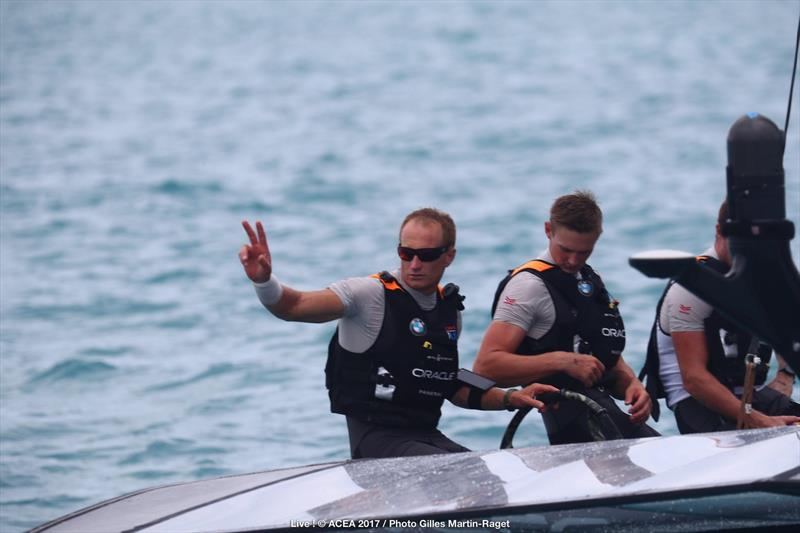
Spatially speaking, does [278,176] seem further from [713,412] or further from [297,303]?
[297,303]

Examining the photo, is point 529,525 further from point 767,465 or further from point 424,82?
point 424,82

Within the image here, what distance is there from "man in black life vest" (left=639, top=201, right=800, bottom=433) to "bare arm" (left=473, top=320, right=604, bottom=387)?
435 mm

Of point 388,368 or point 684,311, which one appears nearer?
point 388,368

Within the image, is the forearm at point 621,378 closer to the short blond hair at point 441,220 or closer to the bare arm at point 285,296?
the short blond hair at point 441,220

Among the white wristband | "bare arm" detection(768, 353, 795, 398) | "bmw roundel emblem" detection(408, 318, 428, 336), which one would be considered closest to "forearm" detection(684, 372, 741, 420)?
"bare arm" detection(768, 353, 795, 398)

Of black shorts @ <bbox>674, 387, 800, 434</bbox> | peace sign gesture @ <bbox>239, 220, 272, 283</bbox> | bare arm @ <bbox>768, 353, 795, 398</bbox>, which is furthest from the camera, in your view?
bare arm @ <bbox>768, 353, 795, 398</bbox>

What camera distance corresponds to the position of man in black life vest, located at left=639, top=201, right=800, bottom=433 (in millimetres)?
4719

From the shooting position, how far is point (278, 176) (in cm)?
2225

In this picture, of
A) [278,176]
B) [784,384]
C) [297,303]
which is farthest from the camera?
[278,176]

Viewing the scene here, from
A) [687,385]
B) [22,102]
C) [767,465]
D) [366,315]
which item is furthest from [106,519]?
[22,102]

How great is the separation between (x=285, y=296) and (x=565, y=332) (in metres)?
1.11

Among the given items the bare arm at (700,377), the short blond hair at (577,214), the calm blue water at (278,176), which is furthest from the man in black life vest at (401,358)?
the calm blue water at (278,176)

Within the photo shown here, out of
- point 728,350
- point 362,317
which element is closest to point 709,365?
point 728,350

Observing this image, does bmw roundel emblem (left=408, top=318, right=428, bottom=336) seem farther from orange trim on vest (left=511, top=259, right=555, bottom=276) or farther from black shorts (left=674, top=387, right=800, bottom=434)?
black shorts (left=674, top=387, right=800, bottom=434)
